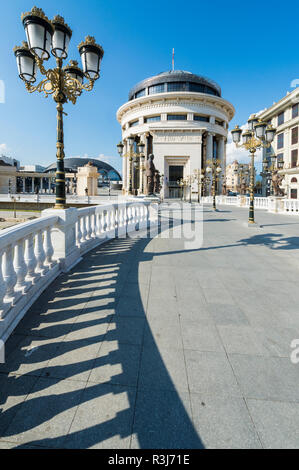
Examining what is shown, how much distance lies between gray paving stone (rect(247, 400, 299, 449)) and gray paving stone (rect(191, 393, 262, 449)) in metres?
0.06

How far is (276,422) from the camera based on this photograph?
174 cm

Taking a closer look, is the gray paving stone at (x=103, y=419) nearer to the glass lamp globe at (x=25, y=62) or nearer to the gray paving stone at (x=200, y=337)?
the gray paving stone at (x=200, y=337)

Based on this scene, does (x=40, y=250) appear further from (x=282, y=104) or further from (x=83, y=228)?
(x=282, y=104)

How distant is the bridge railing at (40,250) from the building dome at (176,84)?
59.8 meters

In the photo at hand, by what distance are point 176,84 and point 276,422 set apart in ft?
218

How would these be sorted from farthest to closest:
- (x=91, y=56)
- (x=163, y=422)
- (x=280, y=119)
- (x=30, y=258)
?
(x=280, y=119) → (x=91, y=56) → (x=30, y=258) → (x=163, y=422)

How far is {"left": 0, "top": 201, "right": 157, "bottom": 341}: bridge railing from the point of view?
9.55 feet

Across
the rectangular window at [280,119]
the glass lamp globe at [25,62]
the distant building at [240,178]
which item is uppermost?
the rectangular window at [280,119]

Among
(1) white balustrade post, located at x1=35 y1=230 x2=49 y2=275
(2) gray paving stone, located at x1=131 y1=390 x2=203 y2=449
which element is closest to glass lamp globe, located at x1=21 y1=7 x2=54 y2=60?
(1) white balustrade post, located at x1=35 y1=230 x2=49 y2=275

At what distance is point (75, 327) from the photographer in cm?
291

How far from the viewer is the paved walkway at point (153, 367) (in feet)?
5.43

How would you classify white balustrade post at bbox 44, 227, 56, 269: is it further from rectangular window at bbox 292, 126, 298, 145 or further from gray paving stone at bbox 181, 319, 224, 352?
rectangular window at bbox 292, 126, 298, 145

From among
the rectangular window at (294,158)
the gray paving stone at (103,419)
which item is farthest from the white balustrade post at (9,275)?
the rectangular window at (294,158)

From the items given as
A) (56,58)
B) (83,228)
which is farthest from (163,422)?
(56,58)
